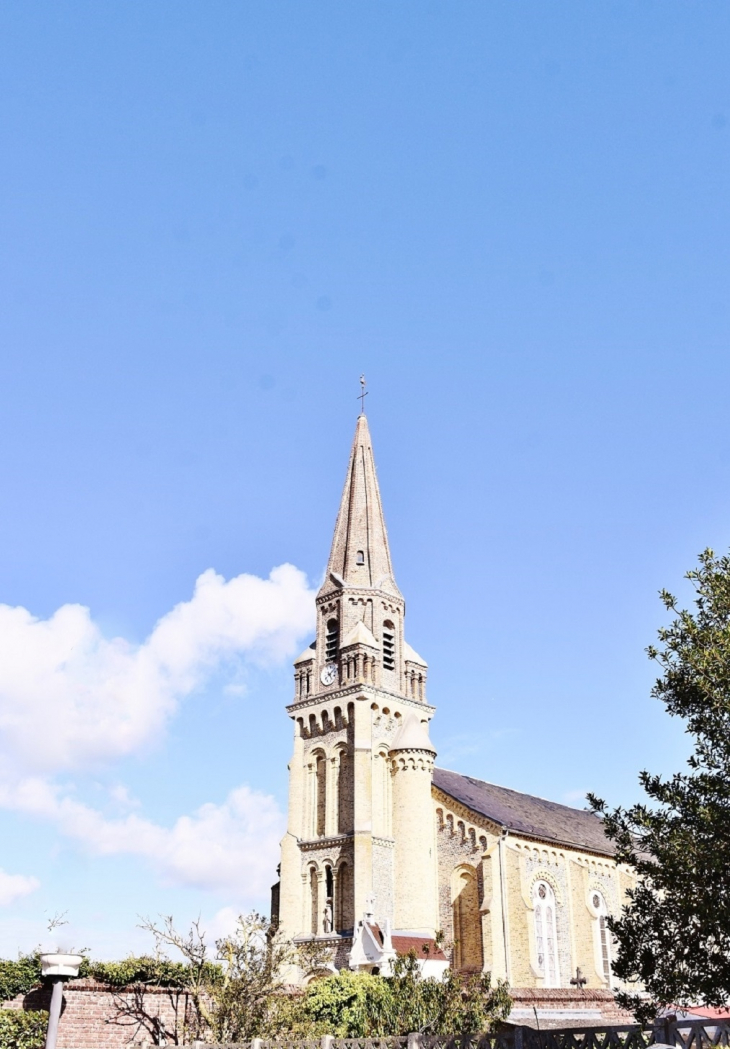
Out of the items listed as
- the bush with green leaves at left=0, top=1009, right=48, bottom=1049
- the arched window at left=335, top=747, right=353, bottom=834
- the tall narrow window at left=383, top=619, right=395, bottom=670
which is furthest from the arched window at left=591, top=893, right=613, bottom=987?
the bush with green leaves at left=0, top=1009, right=48, bottom=1049

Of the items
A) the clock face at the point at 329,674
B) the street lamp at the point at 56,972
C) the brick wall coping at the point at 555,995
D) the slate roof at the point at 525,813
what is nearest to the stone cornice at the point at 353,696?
the clock face at the point at 329,674

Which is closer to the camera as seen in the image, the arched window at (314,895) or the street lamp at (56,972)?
the street lamp at (56,972)

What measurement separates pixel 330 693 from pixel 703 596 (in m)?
32.4

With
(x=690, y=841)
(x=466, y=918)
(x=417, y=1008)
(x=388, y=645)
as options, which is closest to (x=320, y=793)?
(x=388, y=645)

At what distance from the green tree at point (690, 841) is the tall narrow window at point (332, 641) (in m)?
32.8

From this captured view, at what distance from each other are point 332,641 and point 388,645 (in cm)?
280

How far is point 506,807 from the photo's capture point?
4769 cm

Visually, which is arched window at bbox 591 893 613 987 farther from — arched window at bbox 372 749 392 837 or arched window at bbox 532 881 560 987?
arched window at bbox 372 749 392 837

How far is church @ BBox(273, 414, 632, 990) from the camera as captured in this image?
4019 cm

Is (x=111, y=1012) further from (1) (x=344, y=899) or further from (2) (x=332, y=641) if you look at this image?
(2) (x=332, y=641)

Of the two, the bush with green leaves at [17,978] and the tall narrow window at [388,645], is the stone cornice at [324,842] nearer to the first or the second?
the tall narrow window at [388,645]

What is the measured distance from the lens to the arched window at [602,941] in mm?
46500

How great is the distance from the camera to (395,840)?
42156 millimetres

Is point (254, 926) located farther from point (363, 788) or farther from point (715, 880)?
point (363, 788)
